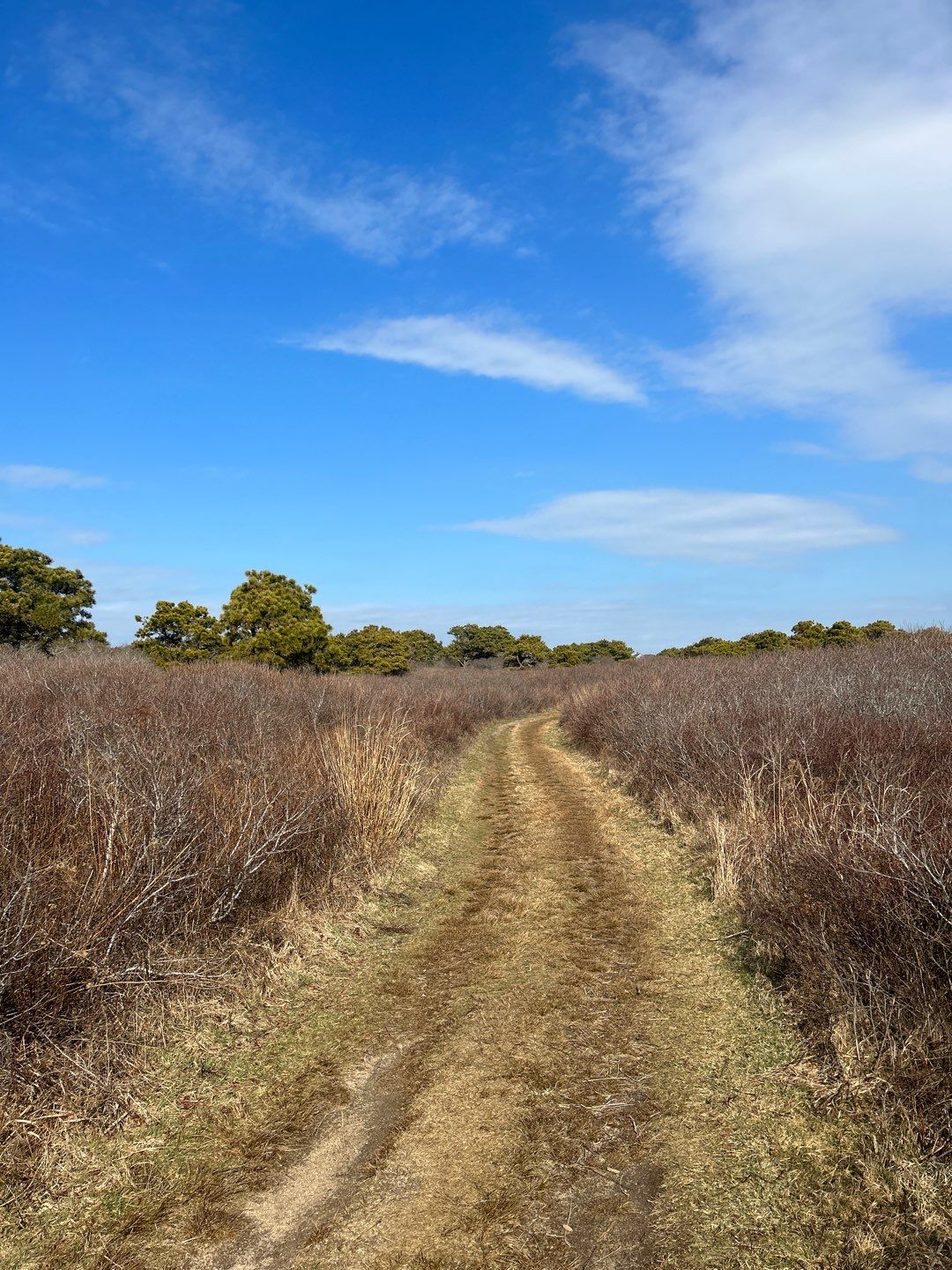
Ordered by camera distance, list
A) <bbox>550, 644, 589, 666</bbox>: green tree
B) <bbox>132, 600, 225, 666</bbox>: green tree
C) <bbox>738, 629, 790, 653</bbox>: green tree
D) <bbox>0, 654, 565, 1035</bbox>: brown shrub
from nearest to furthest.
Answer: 1. <bbox>0, 654, 565, 1035</bbox>: brown shrub
2. <bbox>132, 600, 225, 666</bbox>: green tree
3. <bbox>738, 629, 790, 653</bbox>: green tree
4. <bbox>550, 644, 589, 666</bbox>: green tree

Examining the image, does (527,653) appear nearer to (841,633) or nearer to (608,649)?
(608,649)

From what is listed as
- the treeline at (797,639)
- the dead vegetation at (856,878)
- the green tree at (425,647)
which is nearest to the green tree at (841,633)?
the treeline at (797,639)

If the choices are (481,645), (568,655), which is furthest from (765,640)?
(481,645)

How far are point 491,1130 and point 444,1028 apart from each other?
3.90ft

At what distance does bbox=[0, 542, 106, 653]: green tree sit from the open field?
20.6 meters

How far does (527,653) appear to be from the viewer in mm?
67188

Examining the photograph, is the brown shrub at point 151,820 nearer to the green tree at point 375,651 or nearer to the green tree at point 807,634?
the green tree at point 375,651

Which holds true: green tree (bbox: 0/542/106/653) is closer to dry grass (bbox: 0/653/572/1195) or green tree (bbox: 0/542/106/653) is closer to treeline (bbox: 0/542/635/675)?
treeline (bbox: 0/542/635/675)

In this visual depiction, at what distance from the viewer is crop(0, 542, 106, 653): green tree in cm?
2623

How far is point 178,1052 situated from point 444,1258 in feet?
7.20

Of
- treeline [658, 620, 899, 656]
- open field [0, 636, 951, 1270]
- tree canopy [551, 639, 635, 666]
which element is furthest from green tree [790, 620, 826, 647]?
open field [0, 636, 951, 1270]

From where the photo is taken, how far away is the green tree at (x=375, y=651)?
33.2 m

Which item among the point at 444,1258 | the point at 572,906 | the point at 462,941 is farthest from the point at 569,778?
the point at 444,1258

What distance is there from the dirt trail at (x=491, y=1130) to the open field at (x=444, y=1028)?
0.02m
